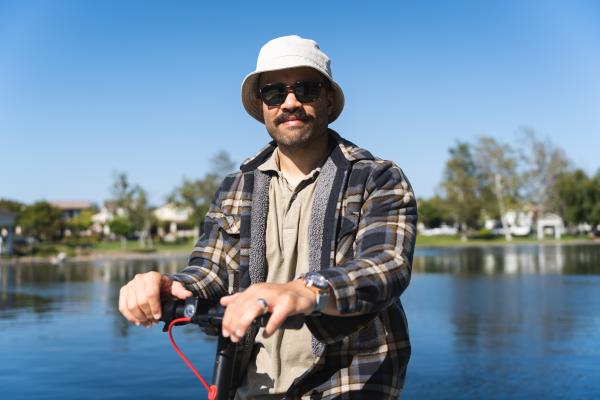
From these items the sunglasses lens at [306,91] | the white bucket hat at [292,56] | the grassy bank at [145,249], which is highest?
the white bucket hat at [292,56]

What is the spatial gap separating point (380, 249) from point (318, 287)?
318 millimetres

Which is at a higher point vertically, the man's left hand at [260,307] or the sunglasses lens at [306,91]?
the sunglasses lens at [306,91]

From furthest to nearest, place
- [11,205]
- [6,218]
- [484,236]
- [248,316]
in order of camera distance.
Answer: [11,205], [484,236], [6,218], [248,316]

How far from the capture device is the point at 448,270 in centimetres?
3106

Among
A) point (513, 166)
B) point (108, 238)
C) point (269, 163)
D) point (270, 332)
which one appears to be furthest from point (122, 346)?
point (108, 238)

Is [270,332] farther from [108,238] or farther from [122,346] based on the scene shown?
[108,238]

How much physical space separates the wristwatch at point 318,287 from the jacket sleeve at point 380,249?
23 mm

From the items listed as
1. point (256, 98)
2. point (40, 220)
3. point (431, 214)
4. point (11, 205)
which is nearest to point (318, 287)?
point (256, 98)

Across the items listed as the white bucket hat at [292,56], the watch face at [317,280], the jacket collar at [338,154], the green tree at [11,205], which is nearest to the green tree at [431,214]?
the green tree at [11,205]

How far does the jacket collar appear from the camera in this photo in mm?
2172

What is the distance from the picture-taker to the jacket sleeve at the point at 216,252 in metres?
2.29

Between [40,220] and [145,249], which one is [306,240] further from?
[40,220]

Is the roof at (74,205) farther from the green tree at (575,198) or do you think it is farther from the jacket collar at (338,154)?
the jacket collar at (338,154)

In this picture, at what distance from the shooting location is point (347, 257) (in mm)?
2082
